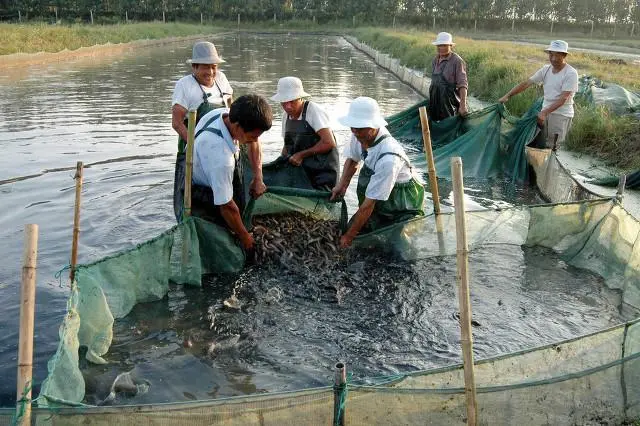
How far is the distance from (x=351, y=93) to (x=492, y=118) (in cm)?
991

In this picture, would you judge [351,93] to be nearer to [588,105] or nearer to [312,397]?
[588,105]

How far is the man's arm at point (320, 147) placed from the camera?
628cm

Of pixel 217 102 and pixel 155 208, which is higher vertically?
pixel 217 102

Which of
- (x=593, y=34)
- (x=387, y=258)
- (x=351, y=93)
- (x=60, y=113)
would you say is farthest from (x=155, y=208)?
(x=593, y=34)

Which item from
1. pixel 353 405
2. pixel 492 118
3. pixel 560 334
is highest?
pixel 492 118

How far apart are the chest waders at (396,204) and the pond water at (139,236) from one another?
1.74 ft

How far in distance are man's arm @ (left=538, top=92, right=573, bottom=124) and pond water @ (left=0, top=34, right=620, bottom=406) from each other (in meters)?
1.10

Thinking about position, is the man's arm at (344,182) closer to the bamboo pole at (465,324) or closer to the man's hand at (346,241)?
the man's hand at (346,241)

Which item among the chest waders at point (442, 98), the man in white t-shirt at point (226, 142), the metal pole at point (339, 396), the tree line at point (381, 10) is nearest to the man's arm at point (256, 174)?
the man in white t-shirt at point (226, 142)

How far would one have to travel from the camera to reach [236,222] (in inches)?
208

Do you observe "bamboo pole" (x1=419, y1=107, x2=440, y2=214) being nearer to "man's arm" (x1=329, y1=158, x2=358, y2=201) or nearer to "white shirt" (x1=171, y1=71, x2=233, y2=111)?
"man's arm" (x1=329, y1=158, x2=358, y2=201)

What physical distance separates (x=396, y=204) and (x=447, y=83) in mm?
5281

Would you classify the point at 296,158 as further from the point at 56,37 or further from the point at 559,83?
the point at 56,37

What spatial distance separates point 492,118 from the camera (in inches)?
377
